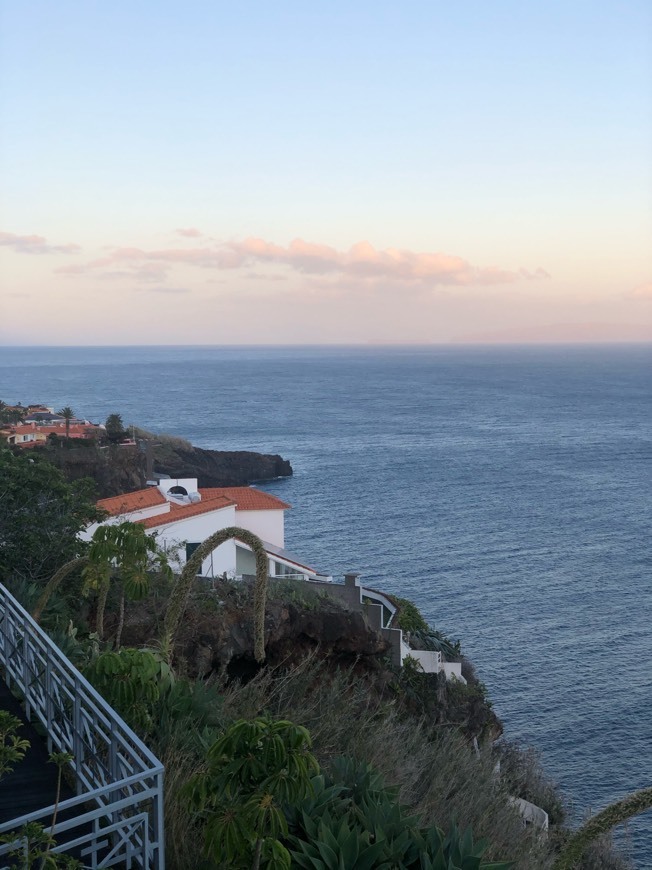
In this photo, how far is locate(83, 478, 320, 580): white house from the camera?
2456cm

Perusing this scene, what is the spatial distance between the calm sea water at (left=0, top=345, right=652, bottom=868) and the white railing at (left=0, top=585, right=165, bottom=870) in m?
7.41

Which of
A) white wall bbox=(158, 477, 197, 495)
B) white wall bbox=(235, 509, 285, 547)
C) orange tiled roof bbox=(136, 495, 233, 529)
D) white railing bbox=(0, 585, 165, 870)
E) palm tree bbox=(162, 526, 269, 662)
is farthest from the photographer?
white wall bbox=(158, 477, 197, 495)

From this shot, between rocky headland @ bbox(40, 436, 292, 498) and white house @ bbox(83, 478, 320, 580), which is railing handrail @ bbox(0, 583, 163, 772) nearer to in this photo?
white house @ bbox(83, 478, 320, 580)

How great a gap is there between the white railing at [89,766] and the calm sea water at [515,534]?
741cm

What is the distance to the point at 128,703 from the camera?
6.95 meters

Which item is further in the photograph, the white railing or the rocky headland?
the rocky headland

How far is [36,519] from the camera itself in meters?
A: 13.3

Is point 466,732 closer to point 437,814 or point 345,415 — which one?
point 437,814

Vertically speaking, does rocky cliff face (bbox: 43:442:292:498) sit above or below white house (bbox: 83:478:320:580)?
below

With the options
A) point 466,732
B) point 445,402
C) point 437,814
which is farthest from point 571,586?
point 445,402

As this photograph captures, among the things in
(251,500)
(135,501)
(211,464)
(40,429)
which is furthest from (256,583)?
(211,464)

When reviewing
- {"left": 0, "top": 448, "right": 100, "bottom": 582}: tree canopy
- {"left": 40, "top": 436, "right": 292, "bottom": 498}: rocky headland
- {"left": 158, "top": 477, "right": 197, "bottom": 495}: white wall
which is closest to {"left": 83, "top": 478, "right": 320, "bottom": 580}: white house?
{"left": 158, "top": 477, "right": 197, "bottom": 495}: white wall

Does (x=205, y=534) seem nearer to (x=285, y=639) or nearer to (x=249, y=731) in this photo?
(x=285, y=639)

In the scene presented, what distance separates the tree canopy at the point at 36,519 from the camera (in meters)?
13.1
